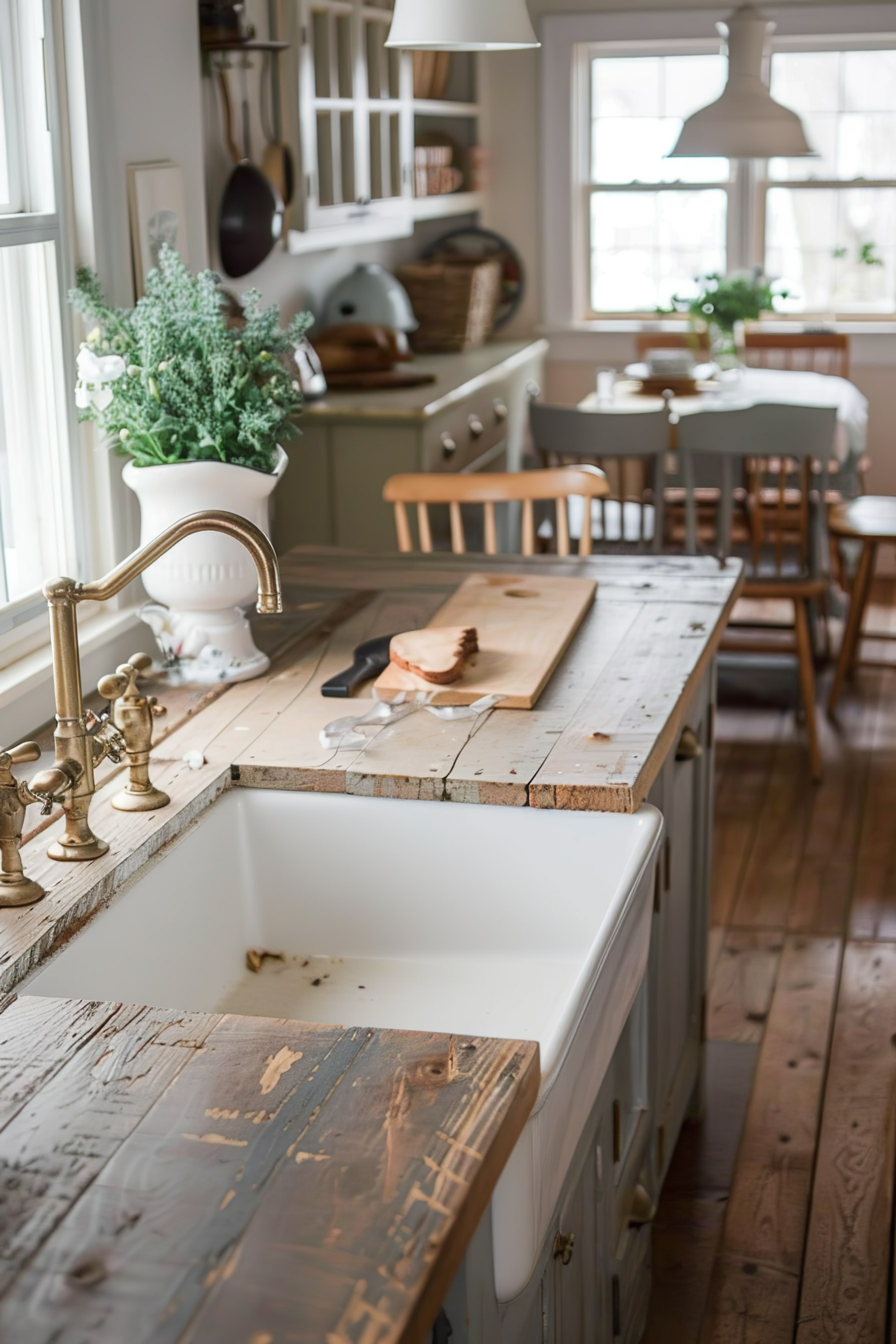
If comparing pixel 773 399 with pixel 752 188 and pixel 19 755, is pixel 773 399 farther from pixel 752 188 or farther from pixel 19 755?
pixel 19 755

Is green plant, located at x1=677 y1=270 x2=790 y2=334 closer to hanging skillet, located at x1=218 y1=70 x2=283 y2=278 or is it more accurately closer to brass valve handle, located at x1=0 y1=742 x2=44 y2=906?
hanging skillet, located at x1=218 y1=70 x2=283 y2=278

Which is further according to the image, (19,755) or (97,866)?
(97,866)

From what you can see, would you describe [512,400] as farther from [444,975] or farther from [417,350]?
[444,975]

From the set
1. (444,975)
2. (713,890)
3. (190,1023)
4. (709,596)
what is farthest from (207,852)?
(713,890)

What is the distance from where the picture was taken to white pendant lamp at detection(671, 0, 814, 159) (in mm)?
3850

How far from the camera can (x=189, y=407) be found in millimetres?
1950

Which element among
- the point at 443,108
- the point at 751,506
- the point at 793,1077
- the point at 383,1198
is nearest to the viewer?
the point at 383,1198

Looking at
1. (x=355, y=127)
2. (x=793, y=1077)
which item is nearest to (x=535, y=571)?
(x=793, y=1077)

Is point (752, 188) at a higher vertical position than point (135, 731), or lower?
higher

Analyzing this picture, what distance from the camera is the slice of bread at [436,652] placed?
196 centimetres

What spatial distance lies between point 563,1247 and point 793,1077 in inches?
56.5

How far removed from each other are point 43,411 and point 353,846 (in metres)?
0.75

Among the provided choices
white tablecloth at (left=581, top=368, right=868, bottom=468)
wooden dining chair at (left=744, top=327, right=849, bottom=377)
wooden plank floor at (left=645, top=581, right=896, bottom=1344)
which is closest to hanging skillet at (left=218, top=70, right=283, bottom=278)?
white tablecloth at (left=581, top=368, right=868, bottom=468)

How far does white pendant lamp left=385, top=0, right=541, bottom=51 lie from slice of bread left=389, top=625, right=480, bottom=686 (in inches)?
30.8
